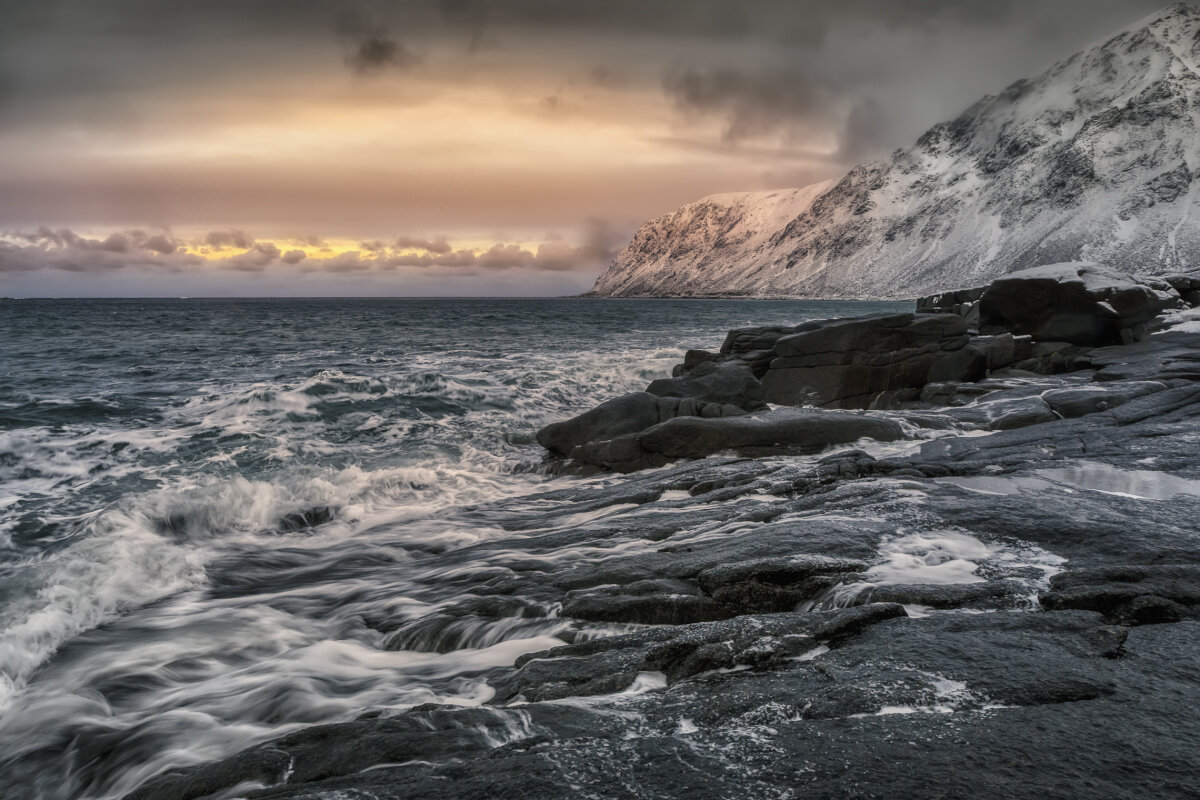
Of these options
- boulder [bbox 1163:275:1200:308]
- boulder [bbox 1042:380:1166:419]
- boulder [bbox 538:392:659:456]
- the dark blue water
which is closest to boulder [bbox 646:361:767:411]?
boulder [bbox 538:392:659:456]

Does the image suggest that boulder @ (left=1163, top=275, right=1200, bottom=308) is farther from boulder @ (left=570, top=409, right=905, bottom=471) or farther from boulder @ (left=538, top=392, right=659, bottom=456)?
boulder @ (left=538, top=392, right=659, bottom=456)

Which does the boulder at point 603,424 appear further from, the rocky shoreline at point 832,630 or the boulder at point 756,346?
the boulder at point 756,346

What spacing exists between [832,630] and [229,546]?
8822 mm

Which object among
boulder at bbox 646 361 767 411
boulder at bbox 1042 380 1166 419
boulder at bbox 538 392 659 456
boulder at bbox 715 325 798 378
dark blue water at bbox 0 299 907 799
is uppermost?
boulder at bbox 715 325 798 378

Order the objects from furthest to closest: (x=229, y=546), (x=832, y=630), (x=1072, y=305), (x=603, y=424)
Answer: (x=1072, y=305) < (x=603, y=424) < (x=229, y=546) < (x=832, y=630)

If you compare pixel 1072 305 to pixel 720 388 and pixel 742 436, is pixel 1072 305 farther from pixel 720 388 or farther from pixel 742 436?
pixel 742 436

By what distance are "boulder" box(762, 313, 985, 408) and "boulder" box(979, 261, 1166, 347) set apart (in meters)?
4.16

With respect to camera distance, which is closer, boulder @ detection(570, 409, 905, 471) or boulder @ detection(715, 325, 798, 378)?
boulder @ detection(570, 409, 905, 471)

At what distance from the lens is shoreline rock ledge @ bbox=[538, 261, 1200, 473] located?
1270cm

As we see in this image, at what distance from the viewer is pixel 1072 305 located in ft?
67.6

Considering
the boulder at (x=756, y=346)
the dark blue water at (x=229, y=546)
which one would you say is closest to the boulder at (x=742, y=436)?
the dark blue water at (x=229, y=546)

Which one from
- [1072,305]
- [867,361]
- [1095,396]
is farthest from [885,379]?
[1072,305]

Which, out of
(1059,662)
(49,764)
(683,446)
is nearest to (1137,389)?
(683,446)

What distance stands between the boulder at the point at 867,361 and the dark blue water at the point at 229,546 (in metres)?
7.06
